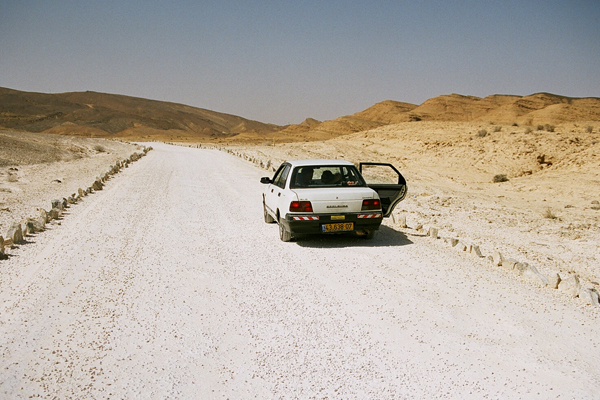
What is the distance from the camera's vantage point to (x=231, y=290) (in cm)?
650

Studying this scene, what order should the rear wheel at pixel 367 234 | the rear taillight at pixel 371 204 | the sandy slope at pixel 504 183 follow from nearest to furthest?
the rear taillight at pixel 371 204 → the rear wheel at pixel 367 234 → the sandy slope at pixel 504 183

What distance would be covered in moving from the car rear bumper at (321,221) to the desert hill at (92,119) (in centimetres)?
8236

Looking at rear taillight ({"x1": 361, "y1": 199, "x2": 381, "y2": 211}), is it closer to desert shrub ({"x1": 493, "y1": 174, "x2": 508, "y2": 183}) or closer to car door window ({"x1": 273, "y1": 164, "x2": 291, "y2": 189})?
car door window ({"x1": 273, "y1": 164, "x2": 291, "y2": 189})

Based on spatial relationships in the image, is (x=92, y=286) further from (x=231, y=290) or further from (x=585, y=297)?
(x=585, y=297)

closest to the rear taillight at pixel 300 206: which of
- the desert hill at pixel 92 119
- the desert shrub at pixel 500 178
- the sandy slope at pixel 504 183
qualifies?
the sandy slope at pixel 504 183

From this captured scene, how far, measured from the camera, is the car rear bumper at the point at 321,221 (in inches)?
344

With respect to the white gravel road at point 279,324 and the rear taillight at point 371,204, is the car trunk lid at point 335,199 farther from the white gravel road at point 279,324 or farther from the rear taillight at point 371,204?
the white gravel road at point 279,324

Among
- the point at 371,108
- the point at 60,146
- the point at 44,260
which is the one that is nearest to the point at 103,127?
the point at 371,108

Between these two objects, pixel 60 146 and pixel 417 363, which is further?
pixel 60 146

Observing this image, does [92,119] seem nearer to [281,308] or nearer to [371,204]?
[371,204]

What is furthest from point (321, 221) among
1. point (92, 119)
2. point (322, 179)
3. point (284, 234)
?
point (92, 119)

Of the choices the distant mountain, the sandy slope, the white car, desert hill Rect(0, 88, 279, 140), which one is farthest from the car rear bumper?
desert hill Rect(0, 88, 279, 140)

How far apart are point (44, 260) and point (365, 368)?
5.96m

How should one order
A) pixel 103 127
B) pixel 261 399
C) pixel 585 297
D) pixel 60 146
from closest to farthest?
pixel 261 399 < pixel 585 297 < pixel 60 146 < pixel 103 127
